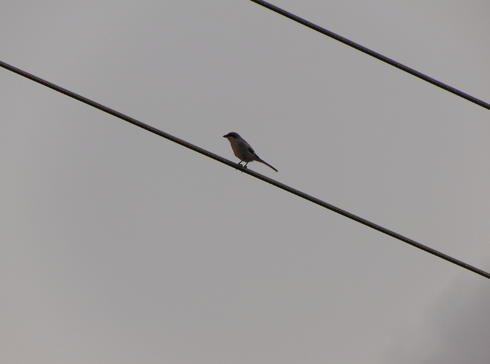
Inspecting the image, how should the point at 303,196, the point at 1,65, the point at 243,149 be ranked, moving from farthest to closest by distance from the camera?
the point at 243,149
the point at 303,196
the point at 1,65

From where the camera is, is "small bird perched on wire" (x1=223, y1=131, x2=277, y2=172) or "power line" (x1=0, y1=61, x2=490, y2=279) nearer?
"power line" (x1=0, y1=61, x2=490, y2=279)

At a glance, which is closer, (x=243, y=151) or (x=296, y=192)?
(x=296, y=192)

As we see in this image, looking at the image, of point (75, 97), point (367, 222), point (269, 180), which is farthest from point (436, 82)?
point (75, 97)

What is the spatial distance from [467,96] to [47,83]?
178 inches

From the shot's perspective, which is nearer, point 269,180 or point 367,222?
point 367,222

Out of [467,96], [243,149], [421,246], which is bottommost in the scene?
[421,246]

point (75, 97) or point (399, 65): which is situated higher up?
point (399, 65)

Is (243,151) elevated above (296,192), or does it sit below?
above

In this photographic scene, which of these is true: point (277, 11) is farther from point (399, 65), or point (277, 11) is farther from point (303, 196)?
point (303, 196)

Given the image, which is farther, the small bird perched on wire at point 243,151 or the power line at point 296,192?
the small bird perched on wire at point 243,151

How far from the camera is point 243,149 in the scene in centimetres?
1268

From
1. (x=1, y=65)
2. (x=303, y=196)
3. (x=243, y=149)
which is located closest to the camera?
(x=1, y=65)

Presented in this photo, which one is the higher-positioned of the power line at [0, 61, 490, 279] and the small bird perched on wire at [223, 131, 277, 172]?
the small bird perched on wire at [223, 131, 277, 172]

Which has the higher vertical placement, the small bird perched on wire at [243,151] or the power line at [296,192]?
the small bird perched on wire at [243,151]
